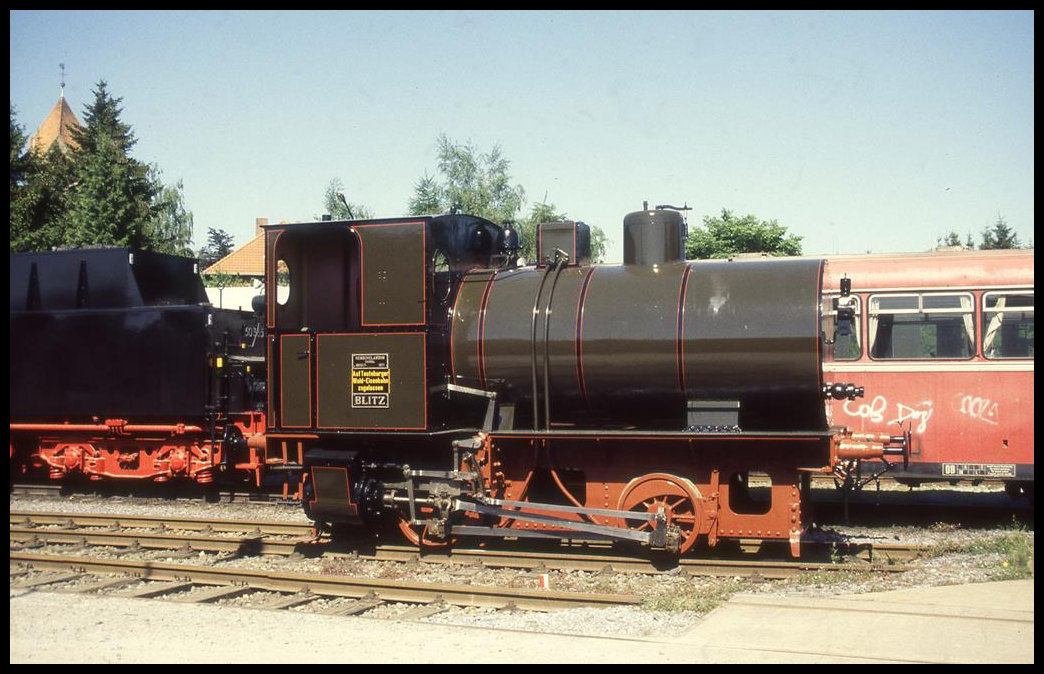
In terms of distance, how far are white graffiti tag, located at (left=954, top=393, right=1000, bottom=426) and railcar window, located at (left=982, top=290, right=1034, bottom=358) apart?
0.52 metres

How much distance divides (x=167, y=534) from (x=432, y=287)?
4.57 meters

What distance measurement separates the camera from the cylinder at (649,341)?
28.8 feet

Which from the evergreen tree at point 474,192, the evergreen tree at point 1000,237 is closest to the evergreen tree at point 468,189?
the evergreen tree at point 474,192

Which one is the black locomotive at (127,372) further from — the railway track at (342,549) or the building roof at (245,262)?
the building roof at (245,262)

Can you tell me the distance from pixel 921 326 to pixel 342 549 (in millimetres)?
7061

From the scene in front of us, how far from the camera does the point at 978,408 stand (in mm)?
11164

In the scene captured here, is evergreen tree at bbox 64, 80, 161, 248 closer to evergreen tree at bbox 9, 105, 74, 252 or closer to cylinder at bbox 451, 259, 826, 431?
evergreen tree at bbox 9, 105, 74, 252

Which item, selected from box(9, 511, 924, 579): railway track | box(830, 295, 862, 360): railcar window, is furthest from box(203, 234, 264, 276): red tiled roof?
box(830, 295, 862, 360): railcar window

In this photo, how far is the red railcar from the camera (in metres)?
11.0

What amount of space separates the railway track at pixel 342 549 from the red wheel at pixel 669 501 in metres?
0.32

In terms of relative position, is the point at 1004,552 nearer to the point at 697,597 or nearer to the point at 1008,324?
the point at 1008,324

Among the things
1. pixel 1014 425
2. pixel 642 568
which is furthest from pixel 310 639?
pixel 1014 425

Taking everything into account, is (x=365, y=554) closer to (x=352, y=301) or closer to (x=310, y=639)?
(x=352, y=301)

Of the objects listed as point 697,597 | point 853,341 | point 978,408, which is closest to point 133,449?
point 697,597
